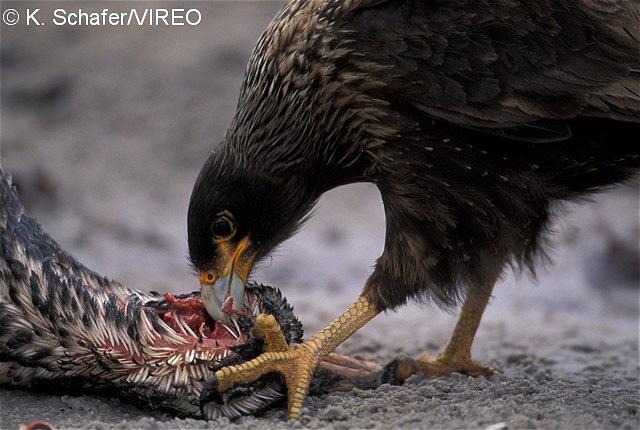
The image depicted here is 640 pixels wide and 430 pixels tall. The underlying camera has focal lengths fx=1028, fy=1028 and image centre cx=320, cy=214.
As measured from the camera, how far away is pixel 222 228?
4758mm

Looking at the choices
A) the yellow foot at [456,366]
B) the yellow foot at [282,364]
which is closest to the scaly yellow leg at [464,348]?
the yellow foot at [456,366]

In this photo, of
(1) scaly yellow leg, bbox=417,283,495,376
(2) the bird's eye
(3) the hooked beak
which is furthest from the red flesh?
(1) scaly yellow leg, bbox=417,283,495,376

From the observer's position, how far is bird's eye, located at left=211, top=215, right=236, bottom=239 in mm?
4742

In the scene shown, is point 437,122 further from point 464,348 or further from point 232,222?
point 464,348

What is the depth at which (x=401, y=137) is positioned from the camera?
465 cm

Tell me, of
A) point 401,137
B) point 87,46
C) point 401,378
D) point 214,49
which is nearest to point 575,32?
point 401,137

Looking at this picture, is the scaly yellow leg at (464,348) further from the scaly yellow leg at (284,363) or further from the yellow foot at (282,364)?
the yellow foot at (282,364)

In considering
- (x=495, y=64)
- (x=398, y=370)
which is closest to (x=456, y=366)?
(x=398, y=370)

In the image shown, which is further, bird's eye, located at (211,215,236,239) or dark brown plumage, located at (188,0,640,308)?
bird's eye, located at (211,215,236,239)

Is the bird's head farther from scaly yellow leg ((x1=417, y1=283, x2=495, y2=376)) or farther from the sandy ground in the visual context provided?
scaly yellow leg ((x1=417, y1=283, x2=495, y2=376))

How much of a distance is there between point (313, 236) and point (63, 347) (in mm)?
5386

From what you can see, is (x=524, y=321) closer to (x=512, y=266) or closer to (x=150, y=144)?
(x=512, y=266)

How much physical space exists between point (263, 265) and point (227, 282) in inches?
21.7

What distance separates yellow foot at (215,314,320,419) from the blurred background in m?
1.50
